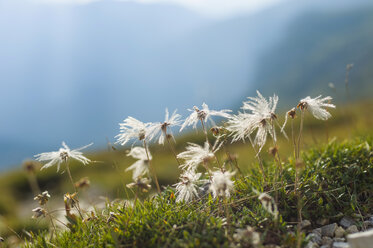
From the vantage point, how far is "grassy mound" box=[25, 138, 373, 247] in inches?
131

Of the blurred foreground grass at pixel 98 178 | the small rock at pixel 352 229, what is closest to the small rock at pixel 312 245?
the small rock at pixel 352 229

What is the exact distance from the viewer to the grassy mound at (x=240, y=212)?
3.32m

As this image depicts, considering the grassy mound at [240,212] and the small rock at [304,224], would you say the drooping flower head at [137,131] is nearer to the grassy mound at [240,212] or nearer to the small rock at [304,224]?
the grassy mound at [240,212]

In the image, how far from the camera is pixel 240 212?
3855mm

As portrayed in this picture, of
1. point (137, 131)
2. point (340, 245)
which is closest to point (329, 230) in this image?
point (340, 245)

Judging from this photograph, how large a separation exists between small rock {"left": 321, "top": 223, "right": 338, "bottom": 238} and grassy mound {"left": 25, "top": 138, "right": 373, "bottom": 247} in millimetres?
177

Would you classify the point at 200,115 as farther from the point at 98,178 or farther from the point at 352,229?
the point at 98,178

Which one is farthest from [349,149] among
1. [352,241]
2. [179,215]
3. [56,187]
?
[56,187]

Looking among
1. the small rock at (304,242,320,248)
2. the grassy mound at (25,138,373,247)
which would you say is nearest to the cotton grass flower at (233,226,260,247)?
the grassy mound at (25,138,373,247)

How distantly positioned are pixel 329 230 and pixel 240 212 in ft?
3.49

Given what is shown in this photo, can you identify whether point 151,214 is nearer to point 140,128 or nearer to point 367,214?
point 140,128

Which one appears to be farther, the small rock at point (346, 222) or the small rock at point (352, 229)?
the small rock at point (346, 222)

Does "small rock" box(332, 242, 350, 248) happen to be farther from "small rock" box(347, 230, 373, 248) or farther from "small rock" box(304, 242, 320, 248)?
"small rock" box(347, 230, 373, 248)

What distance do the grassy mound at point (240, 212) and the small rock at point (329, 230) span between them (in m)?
0.18
